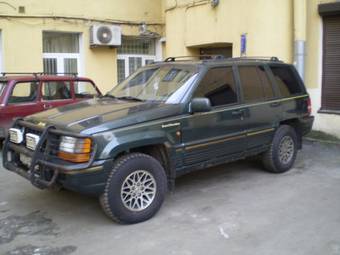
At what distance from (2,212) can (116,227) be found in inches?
59.6

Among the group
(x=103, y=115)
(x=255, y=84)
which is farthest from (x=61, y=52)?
(x=103, y=115)

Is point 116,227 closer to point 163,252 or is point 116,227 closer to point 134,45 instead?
point 163,252

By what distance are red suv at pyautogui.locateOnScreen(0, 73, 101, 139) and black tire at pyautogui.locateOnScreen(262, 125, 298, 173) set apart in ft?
15.3

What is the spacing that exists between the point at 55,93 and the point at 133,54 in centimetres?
604

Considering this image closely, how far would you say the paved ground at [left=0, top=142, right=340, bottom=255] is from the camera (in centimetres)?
431

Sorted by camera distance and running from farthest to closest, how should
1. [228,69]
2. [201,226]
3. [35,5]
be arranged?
[35,5], [228,69], [201,226]

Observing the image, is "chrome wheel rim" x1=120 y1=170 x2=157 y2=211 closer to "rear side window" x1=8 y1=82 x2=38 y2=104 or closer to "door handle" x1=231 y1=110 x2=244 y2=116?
"door handle" x1=231 y1=110 x2=244 y2=116

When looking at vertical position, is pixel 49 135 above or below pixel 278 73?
below

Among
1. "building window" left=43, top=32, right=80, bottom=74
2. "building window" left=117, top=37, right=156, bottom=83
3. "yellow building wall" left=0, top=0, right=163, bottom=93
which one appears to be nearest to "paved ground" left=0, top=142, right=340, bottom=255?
"yellow building wall" left=0, top=0, right=163, bottom=93

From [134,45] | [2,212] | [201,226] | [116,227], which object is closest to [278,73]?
[201,226]

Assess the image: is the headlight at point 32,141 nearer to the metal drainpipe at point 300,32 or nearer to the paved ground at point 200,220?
the paved ground at point 200,220

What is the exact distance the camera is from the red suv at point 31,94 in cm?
862

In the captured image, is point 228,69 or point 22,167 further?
point 228,69

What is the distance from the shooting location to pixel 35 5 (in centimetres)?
1229
